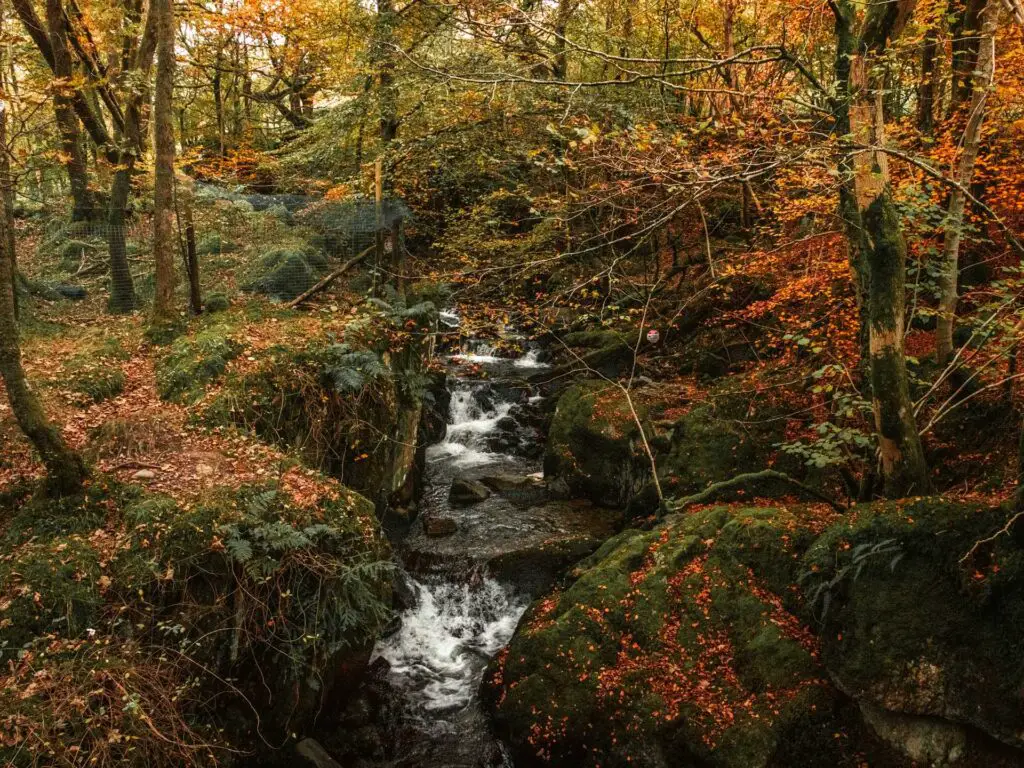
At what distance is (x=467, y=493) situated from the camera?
1162cm

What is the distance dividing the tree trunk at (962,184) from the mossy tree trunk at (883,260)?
35.4 inches

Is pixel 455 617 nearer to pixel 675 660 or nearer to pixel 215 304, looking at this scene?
pixel 675 660

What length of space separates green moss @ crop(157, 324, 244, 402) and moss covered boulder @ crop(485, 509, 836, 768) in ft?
18.2

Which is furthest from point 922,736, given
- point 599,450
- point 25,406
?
point 25,406

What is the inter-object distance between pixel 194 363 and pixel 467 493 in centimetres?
533

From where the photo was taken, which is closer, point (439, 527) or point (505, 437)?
point (439, 527)

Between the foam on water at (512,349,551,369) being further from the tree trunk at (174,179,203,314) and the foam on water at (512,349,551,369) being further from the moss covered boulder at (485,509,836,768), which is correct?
the moss covered boulder at (485,509,836,768)

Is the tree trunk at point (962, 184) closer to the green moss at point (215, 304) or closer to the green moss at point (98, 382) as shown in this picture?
the green moss at point (98, 382)

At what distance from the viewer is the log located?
39.8 ft

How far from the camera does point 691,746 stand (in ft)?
18.5

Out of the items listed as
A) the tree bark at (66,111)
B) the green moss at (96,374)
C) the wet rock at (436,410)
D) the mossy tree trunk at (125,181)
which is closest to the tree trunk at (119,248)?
the mossy tree trunk at (125,181)

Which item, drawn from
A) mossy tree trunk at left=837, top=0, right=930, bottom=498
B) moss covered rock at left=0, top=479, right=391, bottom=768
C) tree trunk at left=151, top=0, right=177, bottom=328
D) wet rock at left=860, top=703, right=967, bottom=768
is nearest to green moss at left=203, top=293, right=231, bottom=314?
tree trunk at left=151, top=0, right=177, bottom=328

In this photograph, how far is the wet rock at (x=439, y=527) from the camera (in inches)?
412

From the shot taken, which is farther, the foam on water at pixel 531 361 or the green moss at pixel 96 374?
the foam on water at pixel 531 361
